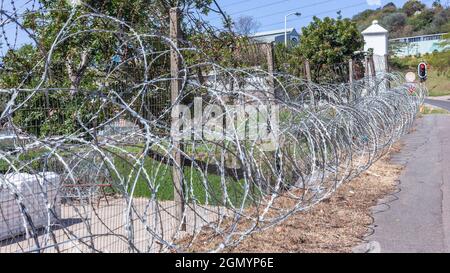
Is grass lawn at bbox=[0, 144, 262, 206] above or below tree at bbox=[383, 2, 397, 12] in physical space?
below

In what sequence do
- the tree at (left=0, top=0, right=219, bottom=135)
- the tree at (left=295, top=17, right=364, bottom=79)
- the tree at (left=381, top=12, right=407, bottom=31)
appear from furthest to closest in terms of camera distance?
the tree at (left=381, top=12, right=407, bottom=31)
the tree at (left=295, top=17, right=364, bottom=79)
the tree at (left=0, top=0, right=219, bottom=135)

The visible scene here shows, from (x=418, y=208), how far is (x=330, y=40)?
1813 cm

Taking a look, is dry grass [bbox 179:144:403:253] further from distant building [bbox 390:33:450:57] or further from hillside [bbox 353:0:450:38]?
hillside [bbox 353:0:450:38]

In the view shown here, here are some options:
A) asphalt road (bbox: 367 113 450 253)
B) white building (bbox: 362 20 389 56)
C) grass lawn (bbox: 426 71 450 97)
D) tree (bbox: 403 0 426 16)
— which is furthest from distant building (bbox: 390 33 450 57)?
asphalt road (bbox: 367 113 450 253)

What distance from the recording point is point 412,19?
79125mm

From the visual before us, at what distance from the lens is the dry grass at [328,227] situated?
4.78 metres

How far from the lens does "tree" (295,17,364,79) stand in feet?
72.2

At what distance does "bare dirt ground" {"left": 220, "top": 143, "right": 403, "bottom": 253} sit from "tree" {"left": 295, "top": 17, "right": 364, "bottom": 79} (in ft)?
49.2

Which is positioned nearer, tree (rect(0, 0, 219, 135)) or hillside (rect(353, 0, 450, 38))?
tree (rect(0, 0, 219, 135))

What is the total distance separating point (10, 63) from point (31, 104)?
2.75 ft

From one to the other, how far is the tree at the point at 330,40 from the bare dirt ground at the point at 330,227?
Result: 14999 mm

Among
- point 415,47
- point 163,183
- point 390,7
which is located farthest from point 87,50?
point 390,7

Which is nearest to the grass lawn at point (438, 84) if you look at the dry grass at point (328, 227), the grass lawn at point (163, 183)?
the grass lawn at point (163, 183)

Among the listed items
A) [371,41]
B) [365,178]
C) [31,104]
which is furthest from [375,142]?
[371,41]
